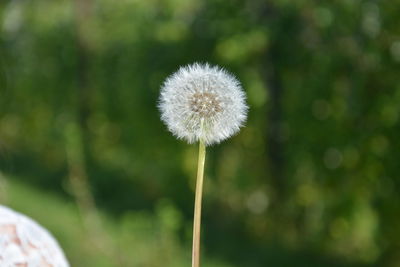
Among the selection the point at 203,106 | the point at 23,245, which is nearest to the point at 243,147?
the point at 23,245

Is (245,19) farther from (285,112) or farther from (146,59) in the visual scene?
(146,59)

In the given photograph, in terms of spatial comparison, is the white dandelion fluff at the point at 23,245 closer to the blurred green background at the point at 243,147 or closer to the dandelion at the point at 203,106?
the dandelion at the point at 203,106

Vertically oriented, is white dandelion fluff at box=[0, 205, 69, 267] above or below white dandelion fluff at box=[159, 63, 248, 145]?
below

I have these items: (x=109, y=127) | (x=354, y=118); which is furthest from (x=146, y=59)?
(x=354, y=118)

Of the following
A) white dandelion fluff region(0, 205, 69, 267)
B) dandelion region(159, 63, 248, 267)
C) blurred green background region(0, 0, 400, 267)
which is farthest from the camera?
blurred green background region(0, 0, 400, 267)

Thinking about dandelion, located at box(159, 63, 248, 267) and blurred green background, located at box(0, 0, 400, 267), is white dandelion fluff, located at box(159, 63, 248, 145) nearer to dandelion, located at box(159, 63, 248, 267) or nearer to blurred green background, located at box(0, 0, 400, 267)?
dandelion, located at box(159, 63, 248, 267)

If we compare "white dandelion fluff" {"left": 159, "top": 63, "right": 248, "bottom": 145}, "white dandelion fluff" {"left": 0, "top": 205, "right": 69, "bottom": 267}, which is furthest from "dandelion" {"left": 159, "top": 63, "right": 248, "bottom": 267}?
"white dandelion fluff" {"left": 0, "top": 205, "right": 69, "bottom": 267}
